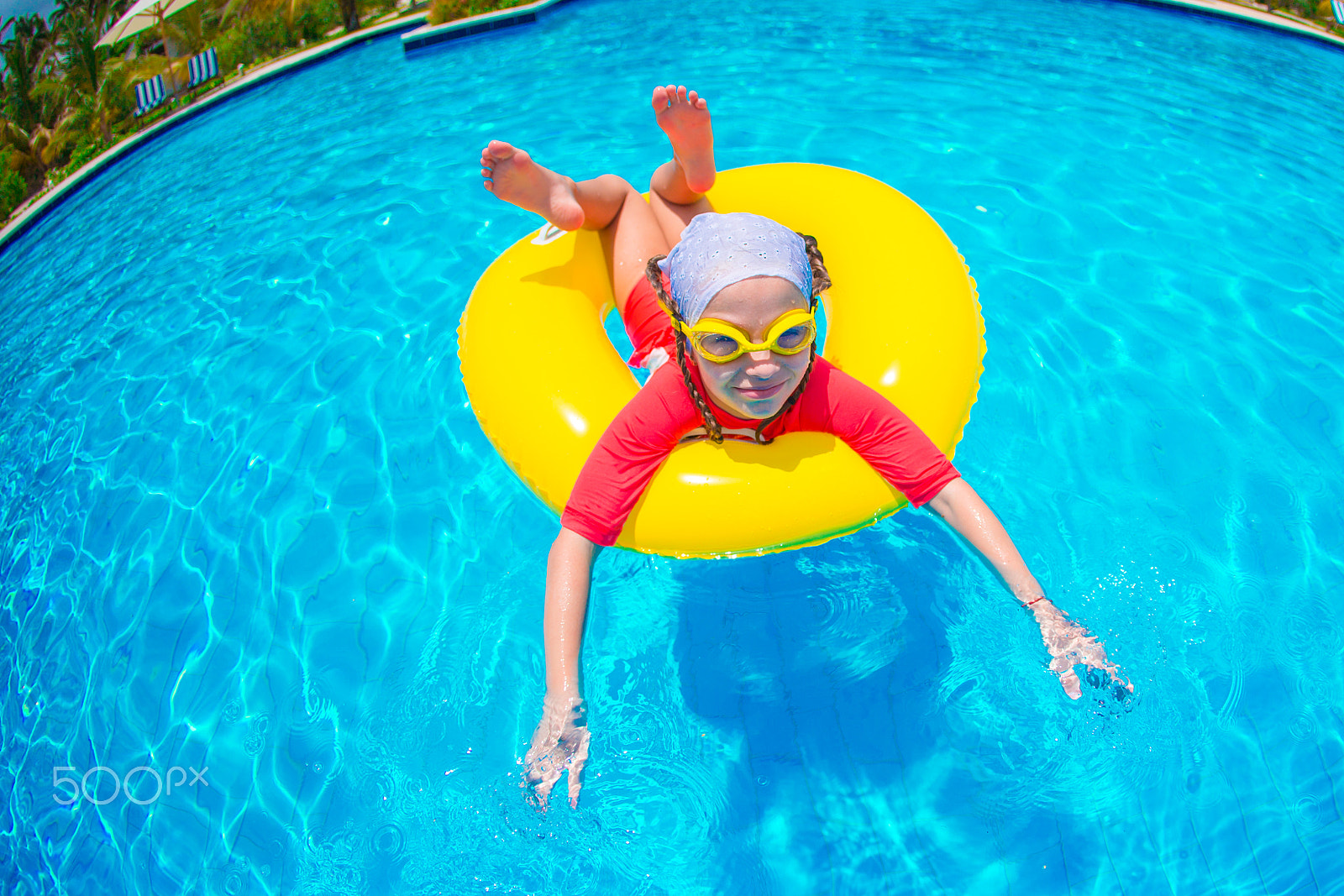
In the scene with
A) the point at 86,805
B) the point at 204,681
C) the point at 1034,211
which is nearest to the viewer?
the point at 86,805

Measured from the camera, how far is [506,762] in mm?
2727

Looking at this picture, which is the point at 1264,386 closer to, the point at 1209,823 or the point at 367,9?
the point at 1209,823

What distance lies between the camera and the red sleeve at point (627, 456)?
7.21ft

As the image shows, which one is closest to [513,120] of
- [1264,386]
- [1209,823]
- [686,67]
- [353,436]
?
[686,67]

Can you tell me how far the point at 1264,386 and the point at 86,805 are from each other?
16.6 feet

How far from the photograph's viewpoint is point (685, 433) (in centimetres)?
235

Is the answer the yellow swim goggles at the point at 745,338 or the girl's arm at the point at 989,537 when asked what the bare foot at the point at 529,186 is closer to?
the yellow swim goggles at the point at 745,338

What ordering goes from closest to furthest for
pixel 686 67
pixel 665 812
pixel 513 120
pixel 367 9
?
pixel 665 812, pixel 513 120, pixel 686 67, pixel 367 9

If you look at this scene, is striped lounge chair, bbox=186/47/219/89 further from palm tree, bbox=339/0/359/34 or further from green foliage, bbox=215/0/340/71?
palm tree, bbox=339/0/359/34

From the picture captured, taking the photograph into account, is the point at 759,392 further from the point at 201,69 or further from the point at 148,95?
the point at 201,69

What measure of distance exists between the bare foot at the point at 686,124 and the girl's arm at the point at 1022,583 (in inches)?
59.9

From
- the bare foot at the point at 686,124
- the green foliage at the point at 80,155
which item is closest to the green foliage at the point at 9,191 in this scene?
the green foliage at the point at 80,155

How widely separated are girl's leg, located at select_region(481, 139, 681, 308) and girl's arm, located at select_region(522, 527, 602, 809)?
129cm

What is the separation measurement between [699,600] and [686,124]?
1.75 metres
